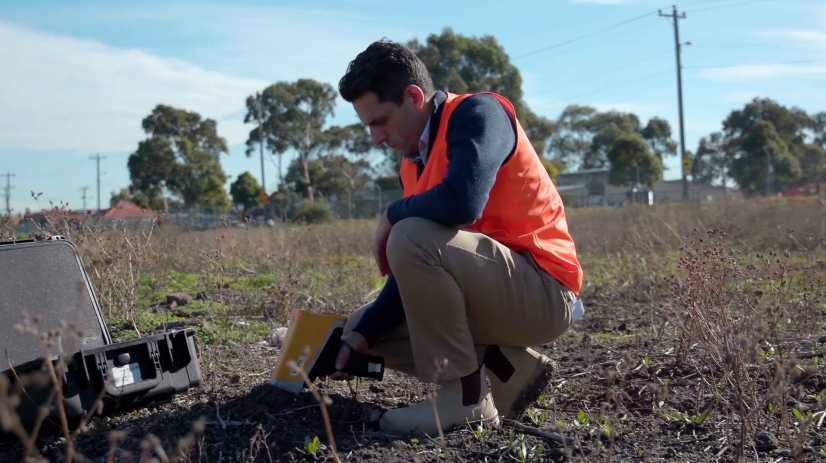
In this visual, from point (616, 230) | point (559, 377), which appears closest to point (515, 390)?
point (559, 377)

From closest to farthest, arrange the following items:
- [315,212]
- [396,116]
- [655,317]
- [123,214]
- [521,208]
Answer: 1. [521,208]
2. [396,116]
3. [655,317]
4. [123,214]
5. [315,212]

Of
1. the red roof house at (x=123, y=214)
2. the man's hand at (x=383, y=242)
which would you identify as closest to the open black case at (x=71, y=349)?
the man's hand at (x=383, y=242)

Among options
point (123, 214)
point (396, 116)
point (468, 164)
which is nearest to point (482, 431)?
point (468, 164)

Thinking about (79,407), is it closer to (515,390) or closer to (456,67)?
(515,390)

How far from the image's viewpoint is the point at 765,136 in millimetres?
40125

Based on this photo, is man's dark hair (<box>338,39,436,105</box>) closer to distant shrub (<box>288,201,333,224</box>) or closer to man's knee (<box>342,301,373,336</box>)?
man's knee (<box>342,301,373,336</box>)

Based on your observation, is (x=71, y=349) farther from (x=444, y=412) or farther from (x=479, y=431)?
(x=479, y=431)

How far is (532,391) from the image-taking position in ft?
9.05

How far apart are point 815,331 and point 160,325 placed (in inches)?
144

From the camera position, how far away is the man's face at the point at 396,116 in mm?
2727

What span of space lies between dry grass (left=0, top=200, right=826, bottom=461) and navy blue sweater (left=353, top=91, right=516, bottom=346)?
672 millimetres

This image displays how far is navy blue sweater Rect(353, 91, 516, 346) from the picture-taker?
244 cm

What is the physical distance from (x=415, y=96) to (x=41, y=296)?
5.37 feet

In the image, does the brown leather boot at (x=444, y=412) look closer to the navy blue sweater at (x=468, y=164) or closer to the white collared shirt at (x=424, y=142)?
the navy blue sweater at (x=468, y=164)
